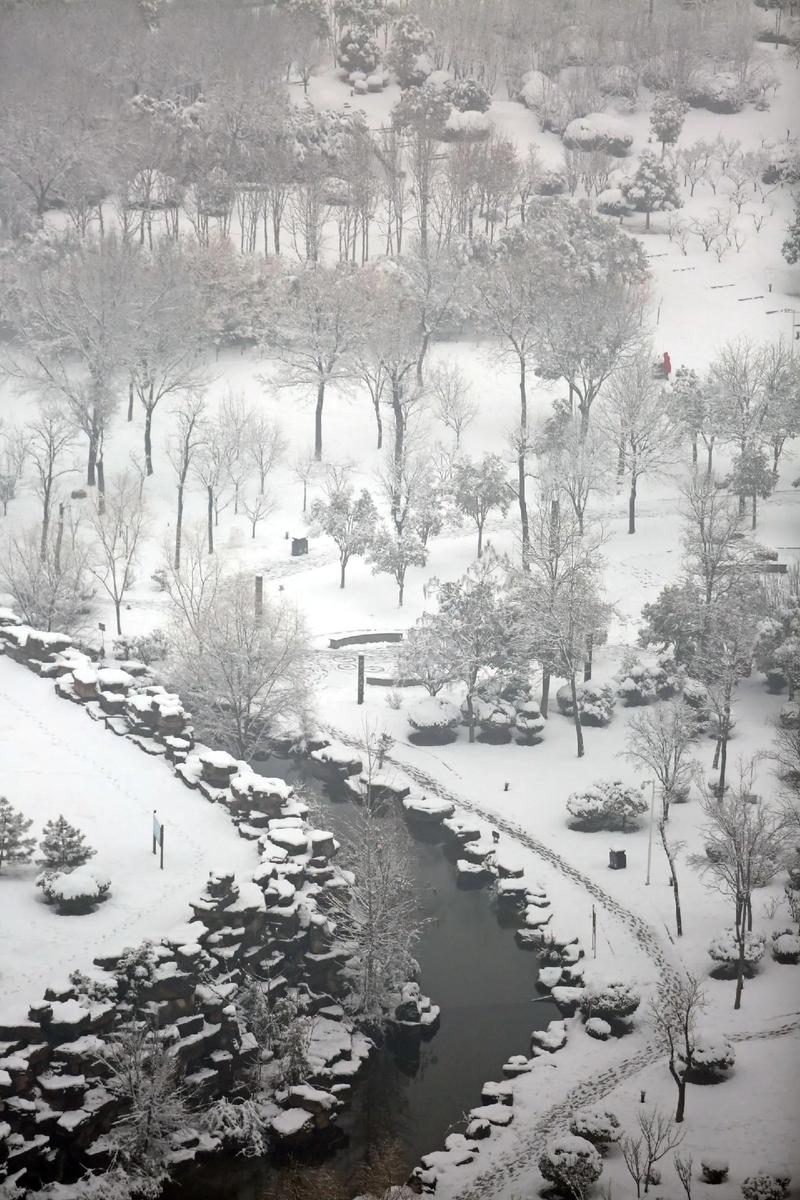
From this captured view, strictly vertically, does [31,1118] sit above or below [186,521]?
below

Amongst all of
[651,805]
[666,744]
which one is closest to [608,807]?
[651,805]

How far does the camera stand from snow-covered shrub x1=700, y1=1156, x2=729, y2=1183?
94.9 ft

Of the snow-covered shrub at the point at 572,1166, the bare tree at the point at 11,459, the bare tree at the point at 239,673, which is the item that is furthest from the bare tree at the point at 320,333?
the snow-covered shrub at the point at 572,1166

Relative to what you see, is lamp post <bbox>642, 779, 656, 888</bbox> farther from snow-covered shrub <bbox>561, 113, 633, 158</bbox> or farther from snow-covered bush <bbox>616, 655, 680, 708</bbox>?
snow-covered shrub <bbox>561, 113, 633, 158</bbox>

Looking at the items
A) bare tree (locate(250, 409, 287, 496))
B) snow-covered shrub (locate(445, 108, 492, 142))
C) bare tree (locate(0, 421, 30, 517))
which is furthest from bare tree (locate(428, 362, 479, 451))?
snow-covered shrub (locate(445, 108, 492, 142))

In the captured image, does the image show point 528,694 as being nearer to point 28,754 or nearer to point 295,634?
point 295,634

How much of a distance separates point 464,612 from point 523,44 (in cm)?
7142

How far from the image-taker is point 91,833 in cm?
3806

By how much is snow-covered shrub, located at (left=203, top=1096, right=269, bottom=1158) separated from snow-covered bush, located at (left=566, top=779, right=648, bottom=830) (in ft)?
56.6

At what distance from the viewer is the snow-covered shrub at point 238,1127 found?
99.8 ft

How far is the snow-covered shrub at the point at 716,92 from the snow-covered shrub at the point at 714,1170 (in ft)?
297

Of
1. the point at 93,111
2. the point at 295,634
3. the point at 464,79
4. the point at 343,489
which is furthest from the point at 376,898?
the point at 464,79

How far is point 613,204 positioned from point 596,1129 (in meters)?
74.0

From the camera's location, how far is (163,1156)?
29.5 meters
